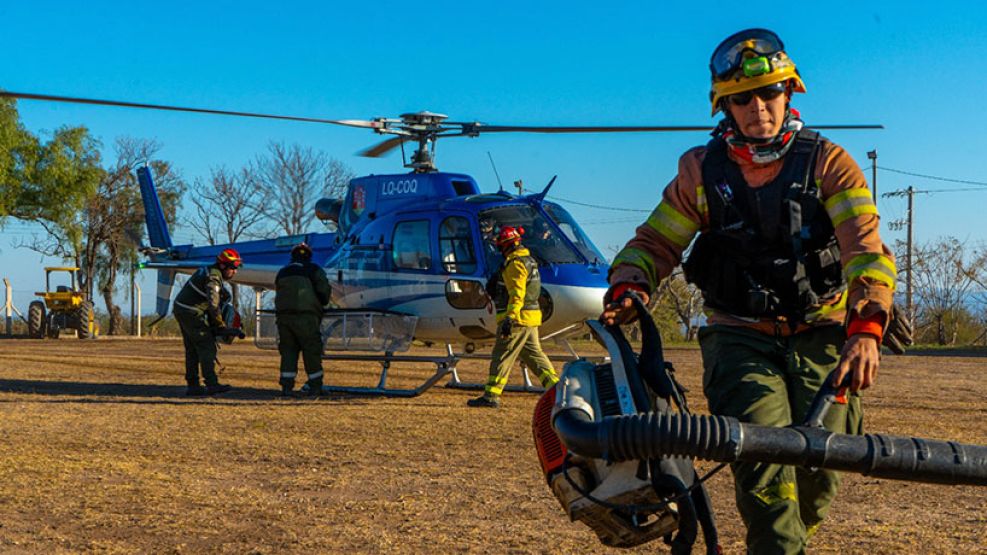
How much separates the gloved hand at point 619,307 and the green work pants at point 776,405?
0.37 meters

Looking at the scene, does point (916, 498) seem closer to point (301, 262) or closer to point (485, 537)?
point (485, 537)


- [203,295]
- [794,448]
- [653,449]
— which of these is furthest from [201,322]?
[794,448]

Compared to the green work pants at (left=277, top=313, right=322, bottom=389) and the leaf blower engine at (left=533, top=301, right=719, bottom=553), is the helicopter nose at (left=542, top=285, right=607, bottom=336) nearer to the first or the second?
the green work pants at (left=277, top=313, right=322, bottom=389)

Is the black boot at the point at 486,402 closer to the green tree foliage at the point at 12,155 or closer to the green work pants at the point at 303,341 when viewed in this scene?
the green work pants at the point at 303,341

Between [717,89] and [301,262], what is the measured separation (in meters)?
10.3

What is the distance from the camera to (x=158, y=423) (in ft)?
33.8

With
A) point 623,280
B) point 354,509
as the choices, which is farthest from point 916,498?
point 623,280

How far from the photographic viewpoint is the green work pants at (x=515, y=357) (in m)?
11.6

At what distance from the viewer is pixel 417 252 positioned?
Result: 1343 cm

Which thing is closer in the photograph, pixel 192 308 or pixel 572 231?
pixel 572 231

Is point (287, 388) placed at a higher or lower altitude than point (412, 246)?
lower

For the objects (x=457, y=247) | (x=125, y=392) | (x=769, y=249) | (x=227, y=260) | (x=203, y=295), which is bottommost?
(x=125, y=392)

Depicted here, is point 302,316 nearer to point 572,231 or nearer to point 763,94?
point 572,231

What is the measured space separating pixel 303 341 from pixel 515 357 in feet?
9.57
